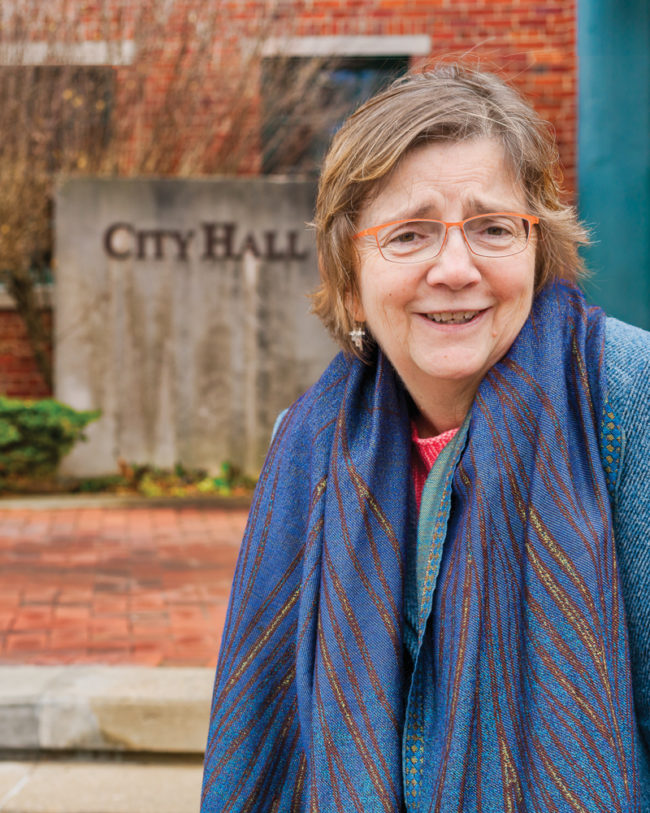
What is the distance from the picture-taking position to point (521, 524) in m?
1.37

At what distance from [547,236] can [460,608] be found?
0.63 meters

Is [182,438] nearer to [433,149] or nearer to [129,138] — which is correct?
[129,138]

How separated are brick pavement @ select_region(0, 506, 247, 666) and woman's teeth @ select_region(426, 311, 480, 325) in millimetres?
2516

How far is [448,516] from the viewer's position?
4.75 ft

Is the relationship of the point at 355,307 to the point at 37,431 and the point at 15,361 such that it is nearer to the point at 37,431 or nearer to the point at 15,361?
the point at 37,431

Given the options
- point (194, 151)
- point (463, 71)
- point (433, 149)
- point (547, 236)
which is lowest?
point (547, 236)

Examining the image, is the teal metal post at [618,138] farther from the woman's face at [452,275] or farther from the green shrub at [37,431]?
the green shrub at [37,431]

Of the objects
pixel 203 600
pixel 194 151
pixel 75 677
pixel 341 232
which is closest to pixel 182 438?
pixel 194 151

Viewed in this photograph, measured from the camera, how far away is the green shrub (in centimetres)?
711

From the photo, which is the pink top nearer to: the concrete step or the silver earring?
the silver earring

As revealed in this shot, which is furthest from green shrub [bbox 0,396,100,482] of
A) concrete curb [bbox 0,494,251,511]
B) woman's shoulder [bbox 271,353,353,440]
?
woman's shoulder [bbox 271,353,353,440]

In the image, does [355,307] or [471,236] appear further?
[355,307]

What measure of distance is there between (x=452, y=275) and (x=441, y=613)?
507 millimetres

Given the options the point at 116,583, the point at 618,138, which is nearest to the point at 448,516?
the point at 618,138
